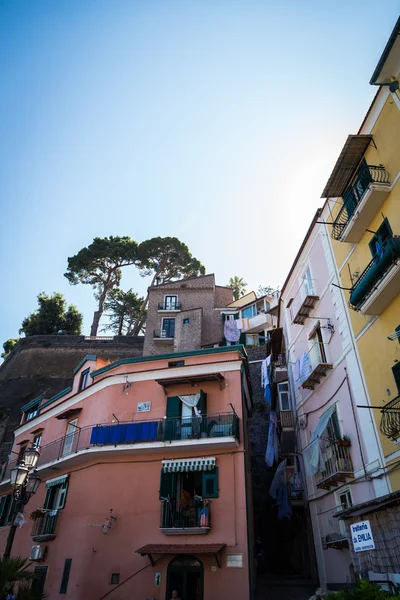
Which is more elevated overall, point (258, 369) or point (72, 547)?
point (258, 369)

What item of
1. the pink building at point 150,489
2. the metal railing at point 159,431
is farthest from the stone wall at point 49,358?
the metal railing at point 159,431

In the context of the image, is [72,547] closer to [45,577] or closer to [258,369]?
[45,577]

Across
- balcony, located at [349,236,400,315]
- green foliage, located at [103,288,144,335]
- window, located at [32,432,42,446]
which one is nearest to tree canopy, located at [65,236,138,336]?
green foliage, located at [103,288,144,335]

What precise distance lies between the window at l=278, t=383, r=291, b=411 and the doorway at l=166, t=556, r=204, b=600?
842 centimetres

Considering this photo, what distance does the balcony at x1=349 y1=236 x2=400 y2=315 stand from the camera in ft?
34.1

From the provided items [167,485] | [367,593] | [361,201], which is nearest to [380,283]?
[361,201]

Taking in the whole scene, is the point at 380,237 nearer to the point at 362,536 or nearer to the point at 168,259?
the point at 362,536

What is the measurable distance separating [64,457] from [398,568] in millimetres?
13510

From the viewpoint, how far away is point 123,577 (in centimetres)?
1369

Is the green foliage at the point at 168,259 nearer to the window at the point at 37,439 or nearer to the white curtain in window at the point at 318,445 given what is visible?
the window at the point at 37,439

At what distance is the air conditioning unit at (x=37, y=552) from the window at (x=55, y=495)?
148 centimetres

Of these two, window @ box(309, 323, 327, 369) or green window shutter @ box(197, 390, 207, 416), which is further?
window @ box(309, 323, 327, 369)

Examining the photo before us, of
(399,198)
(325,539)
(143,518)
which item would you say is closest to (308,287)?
(399,198)

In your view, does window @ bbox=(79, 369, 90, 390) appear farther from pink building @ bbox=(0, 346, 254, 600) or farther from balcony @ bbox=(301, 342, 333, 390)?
balcony @ bbox=(301, 342, 333, 390)
